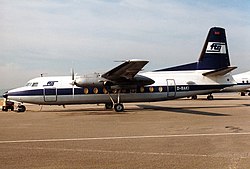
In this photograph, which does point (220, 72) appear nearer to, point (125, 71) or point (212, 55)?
point (212, 55)

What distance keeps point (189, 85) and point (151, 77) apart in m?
3.05

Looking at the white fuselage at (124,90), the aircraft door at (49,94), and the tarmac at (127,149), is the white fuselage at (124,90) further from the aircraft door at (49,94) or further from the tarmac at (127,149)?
the tarmac at (127,149)

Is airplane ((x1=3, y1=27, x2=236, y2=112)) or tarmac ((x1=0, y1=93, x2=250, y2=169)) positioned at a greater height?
airplane ((x1=3, y1=27, x2=236, y2=112))

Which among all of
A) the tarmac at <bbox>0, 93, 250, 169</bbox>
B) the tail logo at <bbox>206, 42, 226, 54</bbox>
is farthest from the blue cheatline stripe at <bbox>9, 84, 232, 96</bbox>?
the tarmac at <bbox>0, 93, 250, 169</bbox>

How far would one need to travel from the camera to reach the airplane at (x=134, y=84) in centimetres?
2138

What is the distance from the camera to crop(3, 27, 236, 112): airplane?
2138cm

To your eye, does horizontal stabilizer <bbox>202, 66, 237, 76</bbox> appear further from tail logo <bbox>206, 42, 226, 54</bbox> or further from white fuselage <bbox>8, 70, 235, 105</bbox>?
tail logo <bbox>206, 42, 226, 54</bbox>

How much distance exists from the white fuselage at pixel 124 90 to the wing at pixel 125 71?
4.38 ft

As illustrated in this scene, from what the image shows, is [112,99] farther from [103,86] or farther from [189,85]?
[189,85]

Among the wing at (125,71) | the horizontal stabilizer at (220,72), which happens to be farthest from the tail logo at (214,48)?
the wing at (125,71)

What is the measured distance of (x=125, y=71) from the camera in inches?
796

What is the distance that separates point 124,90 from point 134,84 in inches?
35.6

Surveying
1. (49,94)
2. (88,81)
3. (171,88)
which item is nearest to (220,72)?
(171,88)

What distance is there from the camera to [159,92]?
75.8ft
